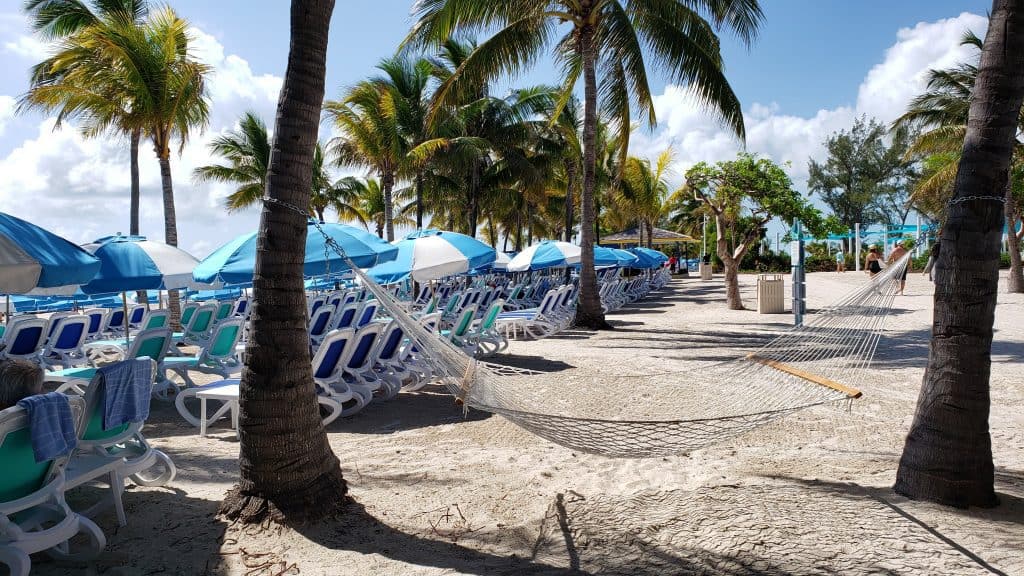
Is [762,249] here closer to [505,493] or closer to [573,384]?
[573,384]

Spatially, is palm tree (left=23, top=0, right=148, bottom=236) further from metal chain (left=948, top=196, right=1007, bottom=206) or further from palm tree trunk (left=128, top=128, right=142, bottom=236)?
metal chain (left=948, top=196, right=1007, bottom=206)

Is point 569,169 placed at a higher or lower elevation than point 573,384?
higher

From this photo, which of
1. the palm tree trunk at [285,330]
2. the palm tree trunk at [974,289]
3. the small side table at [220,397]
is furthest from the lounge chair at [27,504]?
the palm tree trunk at [974,289]

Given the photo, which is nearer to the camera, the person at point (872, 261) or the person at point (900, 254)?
the person at point (900, 254)

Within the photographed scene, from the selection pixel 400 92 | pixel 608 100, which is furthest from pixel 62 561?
pixel 400 92

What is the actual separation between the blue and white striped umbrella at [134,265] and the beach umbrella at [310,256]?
35.1 inches

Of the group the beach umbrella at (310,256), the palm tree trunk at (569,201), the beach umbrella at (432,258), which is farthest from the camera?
the palm tree trunk at (569,201)

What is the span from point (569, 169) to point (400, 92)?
7.31 m

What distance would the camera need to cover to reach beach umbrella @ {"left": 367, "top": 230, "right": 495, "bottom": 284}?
29.4ft

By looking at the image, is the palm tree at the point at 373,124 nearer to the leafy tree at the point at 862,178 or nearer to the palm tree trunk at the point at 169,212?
the palm tree trunk at the point at 169,212

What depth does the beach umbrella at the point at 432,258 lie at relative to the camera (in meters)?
8.97

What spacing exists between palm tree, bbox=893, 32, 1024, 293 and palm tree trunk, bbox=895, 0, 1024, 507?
17.9 metres

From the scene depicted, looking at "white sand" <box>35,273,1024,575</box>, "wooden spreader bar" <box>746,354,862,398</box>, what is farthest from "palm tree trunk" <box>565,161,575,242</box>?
"wooden spreader bar" <box>746,354,862,398</box>

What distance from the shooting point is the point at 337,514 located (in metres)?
3.23
